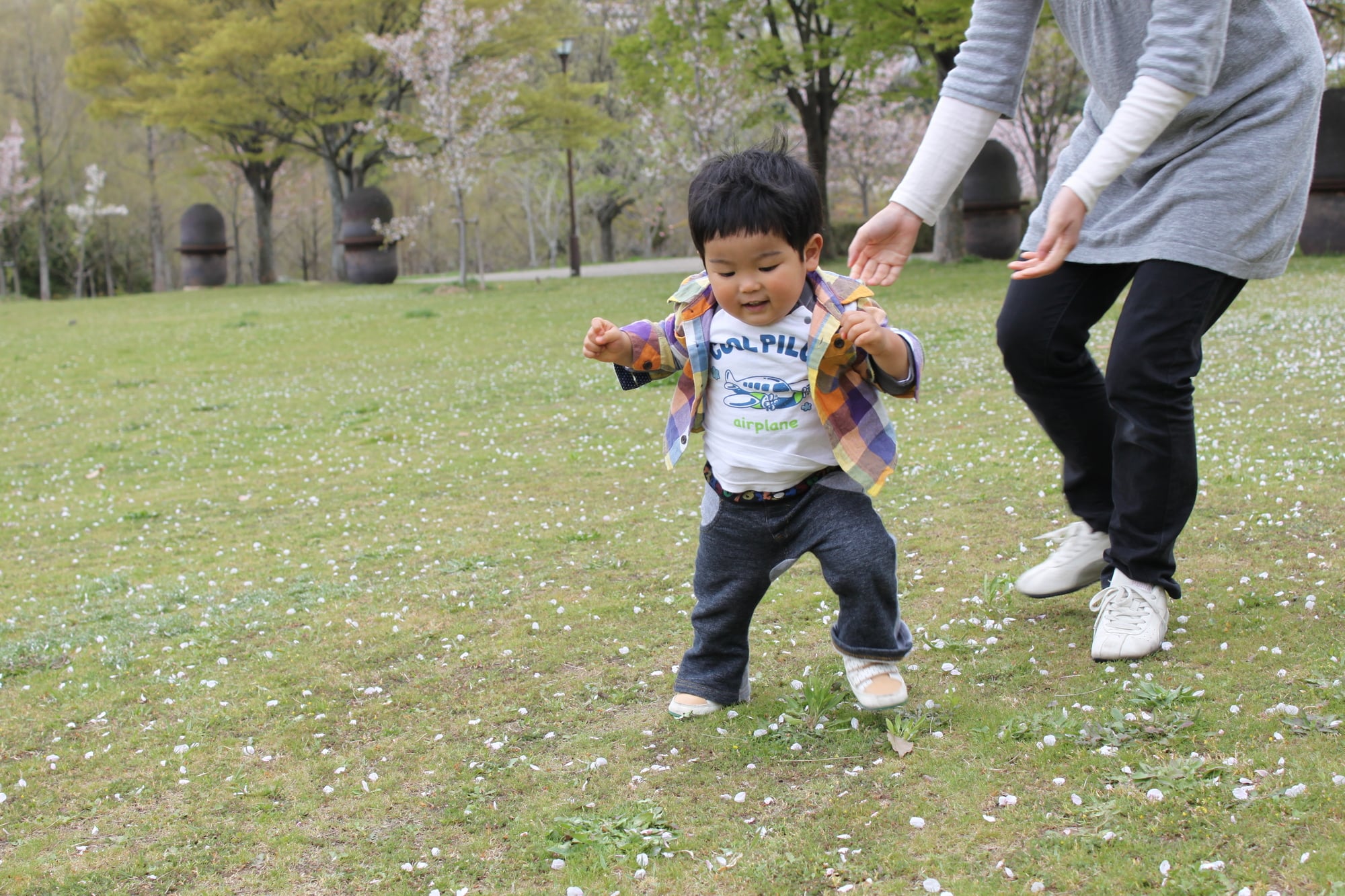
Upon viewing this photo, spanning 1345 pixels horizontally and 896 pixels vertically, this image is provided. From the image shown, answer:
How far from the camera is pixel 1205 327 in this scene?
3.59 metres

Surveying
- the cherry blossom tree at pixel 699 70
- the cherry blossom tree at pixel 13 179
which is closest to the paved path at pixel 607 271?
the cherry blossom tree at pixel 699 70

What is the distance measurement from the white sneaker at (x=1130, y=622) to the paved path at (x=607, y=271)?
96.2 feet

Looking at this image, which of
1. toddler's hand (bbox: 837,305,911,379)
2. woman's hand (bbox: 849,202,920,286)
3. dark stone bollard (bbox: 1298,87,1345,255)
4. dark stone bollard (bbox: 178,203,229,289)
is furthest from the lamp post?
toddler's hand (bbox: 837,305,911,379)

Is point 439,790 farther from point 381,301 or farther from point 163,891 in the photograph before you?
point 381,301

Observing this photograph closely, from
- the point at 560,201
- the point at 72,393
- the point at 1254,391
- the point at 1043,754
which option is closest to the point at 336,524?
the point at 1043,754

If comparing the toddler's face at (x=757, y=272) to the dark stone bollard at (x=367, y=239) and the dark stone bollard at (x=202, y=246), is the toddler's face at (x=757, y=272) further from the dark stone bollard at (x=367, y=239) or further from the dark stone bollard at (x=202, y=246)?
the dark stone bollard at (x=202, y=246)

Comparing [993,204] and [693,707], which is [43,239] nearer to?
[993,204]

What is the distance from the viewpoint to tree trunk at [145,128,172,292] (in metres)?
49.2

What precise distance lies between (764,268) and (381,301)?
25232 millimetres

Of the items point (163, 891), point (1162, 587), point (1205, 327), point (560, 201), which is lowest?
point (163, 891)

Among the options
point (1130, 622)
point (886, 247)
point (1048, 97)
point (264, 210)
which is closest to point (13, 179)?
point (264, 210)

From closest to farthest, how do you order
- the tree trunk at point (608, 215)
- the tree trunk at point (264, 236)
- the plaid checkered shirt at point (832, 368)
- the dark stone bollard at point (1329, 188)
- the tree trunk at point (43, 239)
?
the plaid checkered shirt at point (832, 368), the dark stone bollard at point (1329, 188), the tree trunk at point (264, 236), the tree trunk at point (43, 239), the tree trunk at point (608, 215)

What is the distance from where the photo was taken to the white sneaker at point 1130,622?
3.75 metres

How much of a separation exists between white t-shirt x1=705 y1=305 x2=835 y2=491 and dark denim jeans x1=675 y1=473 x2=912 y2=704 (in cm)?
10
